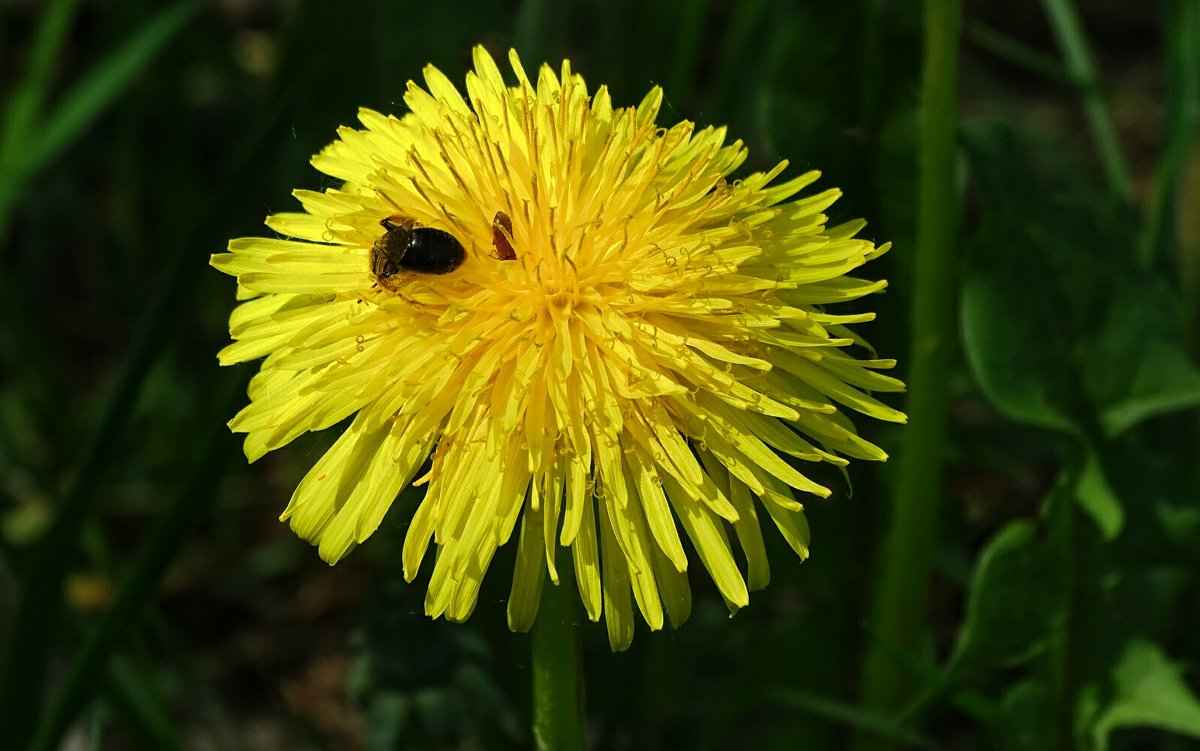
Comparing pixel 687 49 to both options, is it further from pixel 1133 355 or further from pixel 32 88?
pixel 32 88

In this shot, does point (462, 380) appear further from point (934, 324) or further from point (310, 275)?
point (934, 324)

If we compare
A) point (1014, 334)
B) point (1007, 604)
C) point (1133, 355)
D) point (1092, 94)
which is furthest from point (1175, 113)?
point (1007, 604)

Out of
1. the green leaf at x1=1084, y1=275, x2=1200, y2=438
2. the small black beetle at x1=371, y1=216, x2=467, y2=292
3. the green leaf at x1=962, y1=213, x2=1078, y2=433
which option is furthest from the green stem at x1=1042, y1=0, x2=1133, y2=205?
the small black beetle at x1=371, y1=216, x2=467, y2=292

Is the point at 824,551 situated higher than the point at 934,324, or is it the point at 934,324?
the point at 934,324

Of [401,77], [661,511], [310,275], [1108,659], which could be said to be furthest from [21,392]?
[1108,659]

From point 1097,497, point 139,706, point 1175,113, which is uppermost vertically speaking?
point 1175,113
